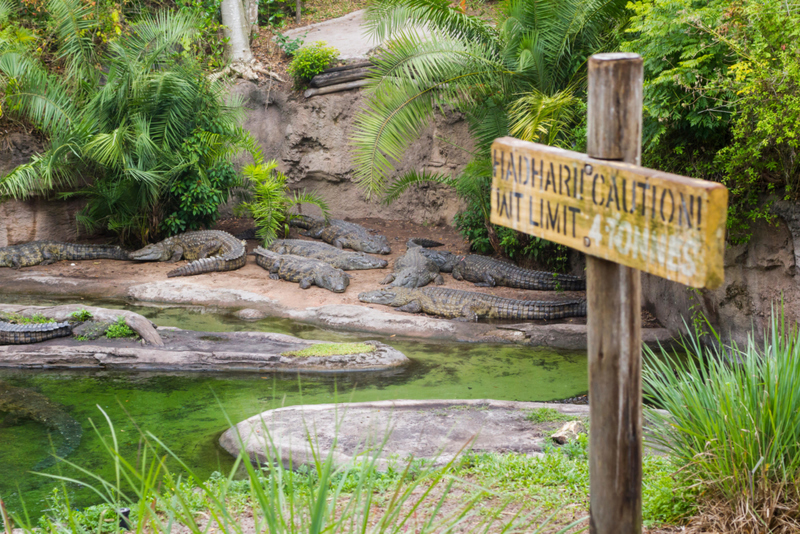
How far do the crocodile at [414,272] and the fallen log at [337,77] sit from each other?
434cm

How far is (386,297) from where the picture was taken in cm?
857

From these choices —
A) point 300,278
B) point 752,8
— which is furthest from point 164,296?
point 752,8

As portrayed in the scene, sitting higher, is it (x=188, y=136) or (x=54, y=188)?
(x=188, y=136)

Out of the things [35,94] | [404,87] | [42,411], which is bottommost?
[42,411]

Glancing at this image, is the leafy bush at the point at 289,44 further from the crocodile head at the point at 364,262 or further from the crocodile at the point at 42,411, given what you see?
the crocodile at the point at 42,411

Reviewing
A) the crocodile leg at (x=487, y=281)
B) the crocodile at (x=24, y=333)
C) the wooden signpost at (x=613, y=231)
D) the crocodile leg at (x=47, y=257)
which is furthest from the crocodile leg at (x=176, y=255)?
the wooden signpost at (x=613, y=231)

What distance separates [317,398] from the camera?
5.68 meters

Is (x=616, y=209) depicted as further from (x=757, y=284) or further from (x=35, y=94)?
(x=35, y=94)

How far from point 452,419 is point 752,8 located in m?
3.66

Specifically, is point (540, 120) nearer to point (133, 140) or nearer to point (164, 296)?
point (164, 296)

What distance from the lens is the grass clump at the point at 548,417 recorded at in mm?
4434

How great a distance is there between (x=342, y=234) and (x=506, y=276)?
371 centimetres

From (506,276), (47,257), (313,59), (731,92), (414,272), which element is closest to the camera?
(731,92)

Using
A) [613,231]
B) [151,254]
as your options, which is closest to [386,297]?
[151,254]
